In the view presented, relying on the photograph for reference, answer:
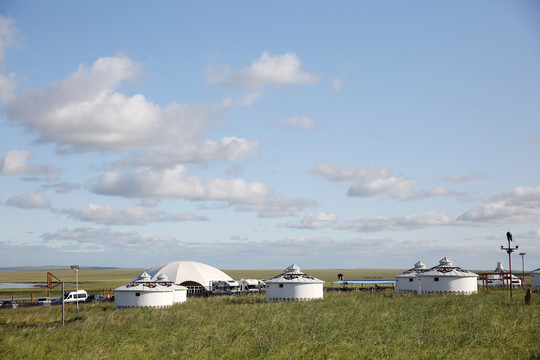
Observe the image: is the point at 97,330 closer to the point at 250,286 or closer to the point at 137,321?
the point at 137,321

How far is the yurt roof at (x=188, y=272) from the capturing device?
78250 millimetres

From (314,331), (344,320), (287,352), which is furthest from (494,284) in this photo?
(287,352)

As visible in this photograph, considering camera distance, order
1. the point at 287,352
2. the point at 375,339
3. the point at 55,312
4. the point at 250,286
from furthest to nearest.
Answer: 1. the point at 250,286
2. the point at 55,312
3. the point at 375,339
4. the point at 287,352

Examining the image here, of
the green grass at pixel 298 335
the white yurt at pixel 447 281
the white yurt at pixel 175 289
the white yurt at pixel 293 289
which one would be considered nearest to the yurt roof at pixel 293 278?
the white yurt at pixel 293 289

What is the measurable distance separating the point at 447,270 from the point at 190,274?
115 ft

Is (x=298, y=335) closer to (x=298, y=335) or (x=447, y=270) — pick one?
(x=298, y=335)

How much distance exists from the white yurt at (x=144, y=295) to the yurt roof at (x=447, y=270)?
96.3 feet

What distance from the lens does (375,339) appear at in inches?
1137

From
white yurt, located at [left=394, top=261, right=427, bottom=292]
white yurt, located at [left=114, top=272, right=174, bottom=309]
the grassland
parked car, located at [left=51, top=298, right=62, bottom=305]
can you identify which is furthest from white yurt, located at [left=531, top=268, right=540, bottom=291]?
parked car, located at [left=51, top=298, right=62, bottom=305]

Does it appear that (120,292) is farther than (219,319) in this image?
Yes

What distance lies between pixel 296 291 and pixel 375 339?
98.9 ft

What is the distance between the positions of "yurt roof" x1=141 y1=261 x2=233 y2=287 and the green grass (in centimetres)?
3526

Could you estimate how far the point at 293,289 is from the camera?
58812 mm

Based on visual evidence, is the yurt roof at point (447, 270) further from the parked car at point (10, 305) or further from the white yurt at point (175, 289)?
the parked car at point (10, 305)
